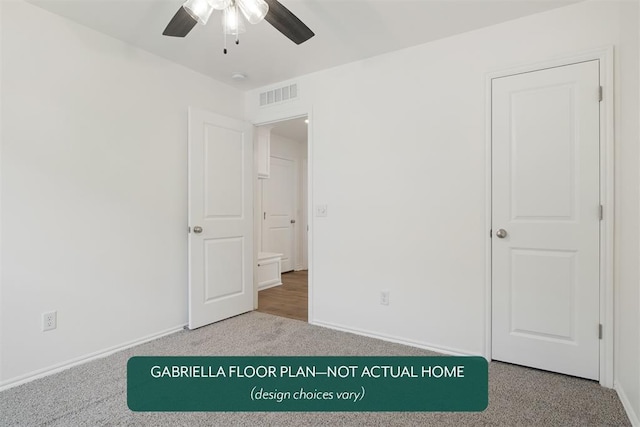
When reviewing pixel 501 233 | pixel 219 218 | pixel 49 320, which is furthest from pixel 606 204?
pixel 49 320

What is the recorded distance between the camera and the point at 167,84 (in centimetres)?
300

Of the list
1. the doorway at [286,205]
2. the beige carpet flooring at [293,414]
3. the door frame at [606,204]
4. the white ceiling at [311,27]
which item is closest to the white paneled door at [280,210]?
the doorway at [286,205]

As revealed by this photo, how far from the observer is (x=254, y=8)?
5.43ft

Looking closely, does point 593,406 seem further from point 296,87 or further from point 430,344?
point 296,87

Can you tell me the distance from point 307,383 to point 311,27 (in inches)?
93.1

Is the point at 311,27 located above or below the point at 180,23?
above

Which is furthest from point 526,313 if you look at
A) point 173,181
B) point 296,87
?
point 173,181

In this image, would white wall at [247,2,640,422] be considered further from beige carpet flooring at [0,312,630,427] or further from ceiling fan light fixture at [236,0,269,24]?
ceiling fan light fixture at [236,0,269,24]

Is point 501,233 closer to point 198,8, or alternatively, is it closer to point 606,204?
point 606,204

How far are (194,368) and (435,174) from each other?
2189mm

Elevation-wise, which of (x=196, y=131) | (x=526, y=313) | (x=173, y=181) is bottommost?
(x=526, y=313)

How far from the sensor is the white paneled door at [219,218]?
3.12 m

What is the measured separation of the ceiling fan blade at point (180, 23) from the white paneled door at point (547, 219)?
1975mm

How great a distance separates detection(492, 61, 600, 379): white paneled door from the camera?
2141 millimetres
